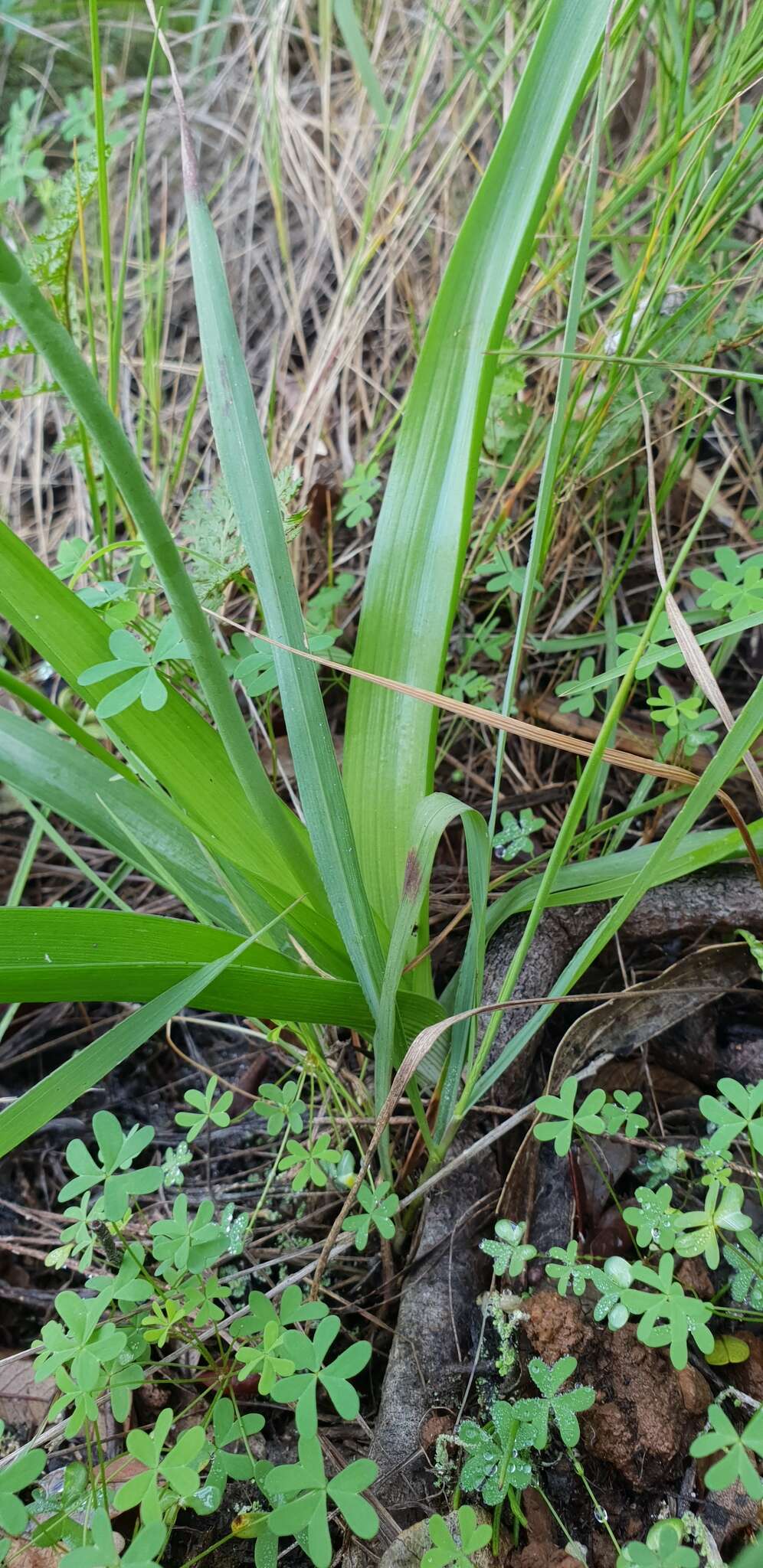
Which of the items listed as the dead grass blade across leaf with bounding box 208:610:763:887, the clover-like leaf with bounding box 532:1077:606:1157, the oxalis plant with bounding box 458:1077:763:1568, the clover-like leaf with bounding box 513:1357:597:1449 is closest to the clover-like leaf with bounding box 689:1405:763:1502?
the oxalis plant with bounding box 458:1077:763:1568

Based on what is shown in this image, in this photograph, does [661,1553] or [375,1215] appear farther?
[375,1215]

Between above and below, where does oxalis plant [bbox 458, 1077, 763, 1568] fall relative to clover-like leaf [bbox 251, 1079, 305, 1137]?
below

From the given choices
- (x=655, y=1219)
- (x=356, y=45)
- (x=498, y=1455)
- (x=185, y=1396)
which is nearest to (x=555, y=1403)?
(x=498, y=1455)

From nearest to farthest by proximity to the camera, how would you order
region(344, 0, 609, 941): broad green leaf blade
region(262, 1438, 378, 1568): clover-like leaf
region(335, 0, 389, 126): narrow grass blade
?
region(262, 1438, 378, 1568): clover-like leaf
region(344, 0, 609, 941): broad green leaf blade
region(335, 0, 389, 126): narrow grass blade

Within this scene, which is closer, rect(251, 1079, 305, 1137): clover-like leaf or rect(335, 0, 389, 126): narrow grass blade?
rect(251, 1079, 305, 1137): clover-like leaf

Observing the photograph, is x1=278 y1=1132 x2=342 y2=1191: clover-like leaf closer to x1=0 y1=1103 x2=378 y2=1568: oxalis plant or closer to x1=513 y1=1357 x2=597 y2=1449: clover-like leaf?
x1=0 y1=1103 x2=378 y2=1568: oxalis plant

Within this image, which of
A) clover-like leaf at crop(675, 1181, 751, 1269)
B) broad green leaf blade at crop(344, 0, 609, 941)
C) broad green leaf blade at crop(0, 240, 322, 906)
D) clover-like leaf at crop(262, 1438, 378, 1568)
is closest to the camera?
broad green leaf blade at crop(0, 240, 322, 906)

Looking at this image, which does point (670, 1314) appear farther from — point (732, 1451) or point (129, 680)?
point (129, 680)
